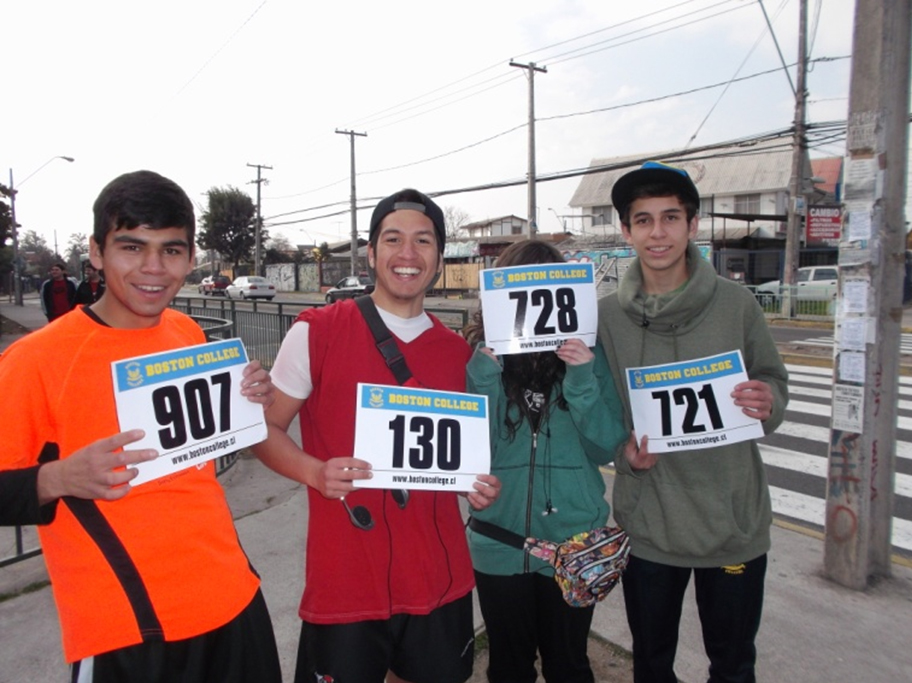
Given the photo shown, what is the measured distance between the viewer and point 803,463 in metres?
6.68

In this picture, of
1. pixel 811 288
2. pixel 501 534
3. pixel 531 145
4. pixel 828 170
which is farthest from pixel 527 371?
pixel 828 170

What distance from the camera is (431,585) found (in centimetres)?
204

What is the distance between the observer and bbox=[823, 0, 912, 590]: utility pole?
342 centimetres

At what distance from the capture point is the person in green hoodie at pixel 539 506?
2256mm

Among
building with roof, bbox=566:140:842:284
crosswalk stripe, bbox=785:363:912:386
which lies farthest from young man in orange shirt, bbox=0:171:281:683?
building with roof, bbox=566:140:842:284

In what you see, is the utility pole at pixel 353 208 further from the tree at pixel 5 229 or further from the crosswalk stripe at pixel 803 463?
the crosswalk stripe at pixel 803 463

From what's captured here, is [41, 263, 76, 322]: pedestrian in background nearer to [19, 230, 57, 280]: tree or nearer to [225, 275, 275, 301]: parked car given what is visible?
[225, 275, 275, 301]: parked car

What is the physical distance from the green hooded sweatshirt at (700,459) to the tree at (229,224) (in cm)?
6330

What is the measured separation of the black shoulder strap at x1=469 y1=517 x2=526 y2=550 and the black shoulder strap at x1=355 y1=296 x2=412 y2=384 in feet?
2.17

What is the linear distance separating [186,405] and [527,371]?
1155mm

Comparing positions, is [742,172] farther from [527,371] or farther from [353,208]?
[527,371]

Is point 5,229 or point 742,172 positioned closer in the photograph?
point 5,229

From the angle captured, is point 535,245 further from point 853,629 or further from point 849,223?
point 853,629

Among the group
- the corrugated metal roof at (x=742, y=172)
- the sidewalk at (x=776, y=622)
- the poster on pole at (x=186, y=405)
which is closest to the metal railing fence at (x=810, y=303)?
the sidewalk at (x=776, y=622)
